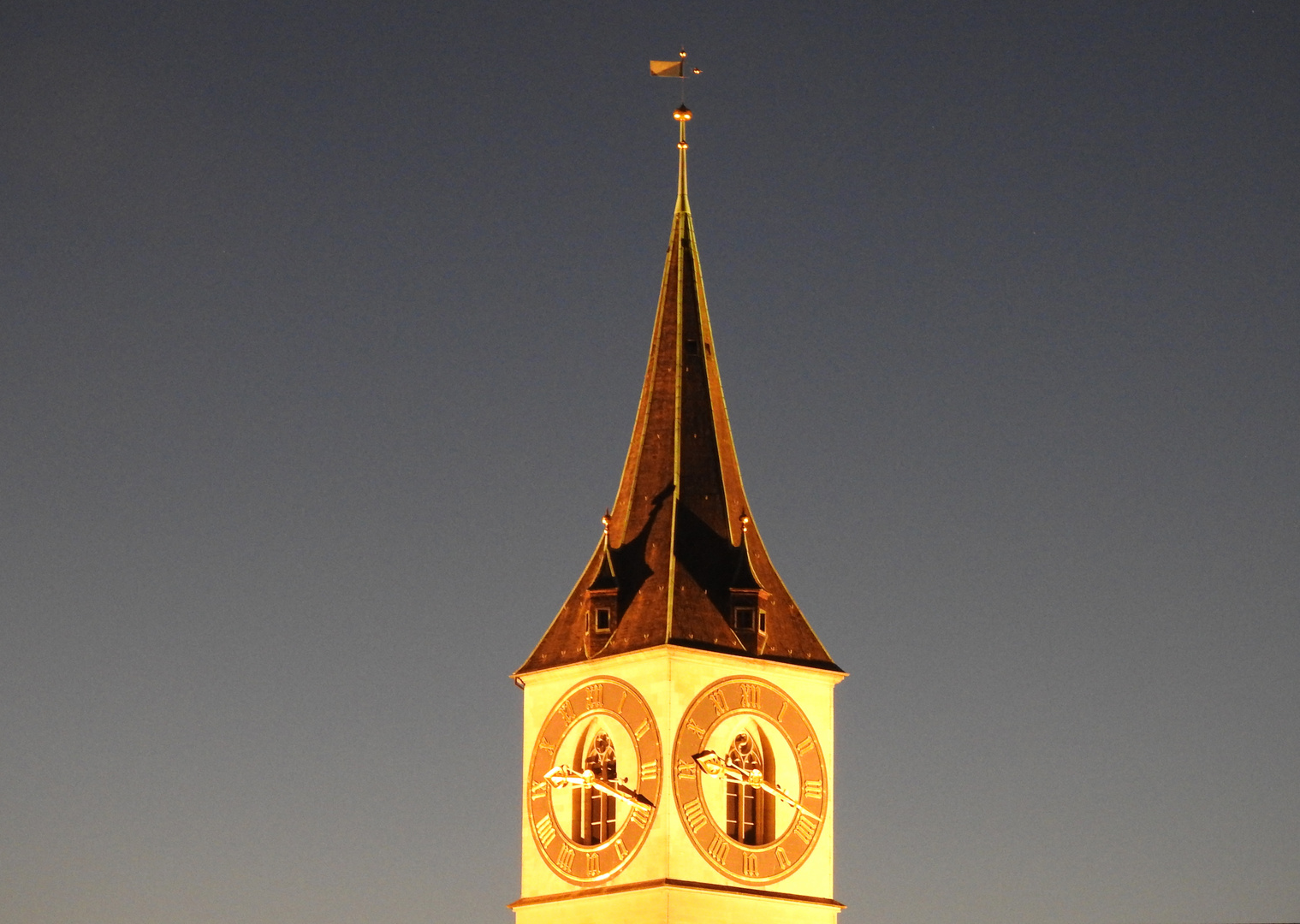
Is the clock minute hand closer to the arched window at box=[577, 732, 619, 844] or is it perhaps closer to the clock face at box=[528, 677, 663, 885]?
the clock face at box=[528, 677, 663, 885]

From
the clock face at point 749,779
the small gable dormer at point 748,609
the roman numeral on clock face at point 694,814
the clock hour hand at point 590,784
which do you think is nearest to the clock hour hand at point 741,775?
the clock face at point 749,779

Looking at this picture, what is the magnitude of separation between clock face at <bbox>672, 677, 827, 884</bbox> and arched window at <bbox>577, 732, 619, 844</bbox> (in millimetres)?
2067

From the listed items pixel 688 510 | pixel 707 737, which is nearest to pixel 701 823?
pixel 707 737

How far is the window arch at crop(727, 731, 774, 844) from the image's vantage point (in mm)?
83188

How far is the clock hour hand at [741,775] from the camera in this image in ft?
271

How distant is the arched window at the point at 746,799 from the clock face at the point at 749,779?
0.02m

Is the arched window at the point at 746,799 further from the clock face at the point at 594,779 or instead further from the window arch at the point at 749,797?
the clock face at the point at 594,779

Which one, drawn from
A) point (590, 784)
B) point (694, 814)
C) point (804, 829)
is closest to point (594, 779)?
point (590, 784)

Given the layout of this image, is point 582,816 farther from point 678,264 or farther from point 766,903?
point 678,264

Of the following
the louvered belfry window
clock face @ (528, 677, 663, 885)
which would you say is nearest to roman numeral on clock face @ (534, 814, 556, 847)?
clock face @ (528, 677, 663, 885)

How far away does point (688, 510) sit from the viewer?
86375 millimetres

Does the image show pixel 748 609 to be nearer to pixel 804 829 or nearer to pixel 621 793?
pixel 804 829

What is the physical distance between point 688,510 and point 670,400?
321 cm

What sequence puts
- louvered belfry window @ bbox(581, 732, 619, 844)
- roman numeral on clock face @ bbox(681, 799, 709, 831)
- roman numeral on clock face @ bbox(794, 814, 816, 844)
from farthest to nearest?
roman numeral on clock face @ bbox(794, 814, 816, 844) → louvered belfry window @ bbox(581, 732, 619, 844) → roman numeral on clock face @ bbox(681, 799, 709, 831)
